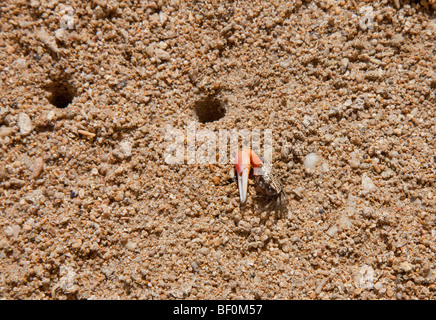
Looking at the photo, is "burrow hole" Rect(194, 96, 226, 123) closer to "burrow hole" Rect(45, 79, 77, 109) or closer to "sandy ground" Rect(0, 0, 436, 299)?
"sandy ground" Rect(0, 0, 436, 299)

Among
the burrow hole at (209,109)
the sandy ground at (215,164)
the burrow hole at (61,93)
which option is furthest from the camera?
the burrow hole at (61,93)

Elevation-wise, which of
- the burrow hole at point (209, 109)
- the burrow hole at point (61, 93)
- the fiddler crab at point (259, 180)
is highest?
the burrow hole at point (61, 93)

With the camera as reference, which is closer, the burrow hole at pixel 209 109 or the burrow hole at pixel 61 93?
the burrow hole at pixel 209 109

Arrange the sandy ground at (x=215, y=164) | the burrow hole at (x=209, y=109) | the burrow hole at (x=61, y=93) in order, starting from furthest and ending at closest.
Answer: the burrow hole at (x=61, y=93), the burrow hole at (x=209, y=109), the sandy ground at (x=215, y=164)

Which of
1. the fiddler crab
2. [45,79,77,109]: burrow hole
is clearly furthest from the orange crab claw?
[45,79,77,109]: burrow hole

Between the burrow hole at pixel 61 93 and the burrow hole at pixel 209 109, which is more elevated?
the burrow hole at pixel 61 93

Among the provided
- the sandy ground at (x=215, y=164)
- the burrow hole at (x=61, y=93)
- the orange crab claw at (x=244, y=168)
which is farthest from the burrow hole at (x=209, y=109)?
the burrow hole at (x=61, y=93)

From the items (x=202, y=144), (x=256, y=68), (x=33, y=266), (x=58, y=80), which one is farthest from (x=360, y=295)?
(x=58, y=80)

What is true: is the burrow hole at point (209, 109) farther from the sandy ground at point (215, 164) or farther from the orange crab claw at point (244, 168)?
the orange crab claw at point (244, 168)
